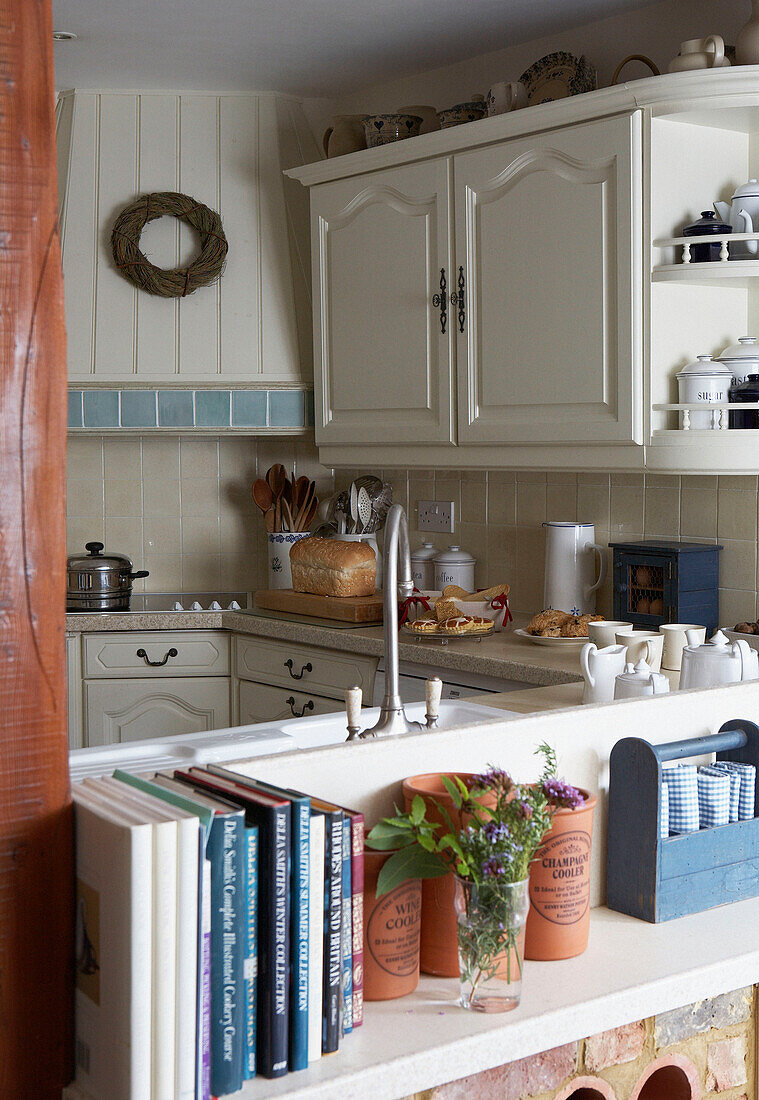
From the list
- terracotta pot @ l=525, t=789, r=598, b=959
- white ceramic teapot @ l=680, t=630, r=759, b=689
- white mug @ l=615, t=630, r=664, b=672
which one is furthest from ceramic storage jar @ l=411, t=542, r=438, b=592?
terracotta pot @ l=525, t=789, r=598, b=959

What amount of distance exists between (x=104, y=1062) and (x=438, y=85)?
3.26 metres

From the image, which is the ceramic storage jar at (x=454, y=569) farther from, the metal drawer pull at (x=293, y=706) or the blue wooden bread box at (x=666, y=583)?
the blue wooden bread box at (x=666, y=583)

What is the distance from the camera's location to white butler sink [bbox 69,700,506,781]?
165cm

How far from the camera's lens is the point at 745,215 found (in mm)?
2674

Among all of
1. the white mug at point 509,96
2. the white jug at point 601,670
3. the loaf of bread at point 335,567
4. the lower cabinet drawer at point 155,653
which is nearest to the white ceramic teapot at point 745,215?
the white mug at point 509,96

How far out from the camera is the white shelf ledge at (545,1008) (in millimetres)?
1125

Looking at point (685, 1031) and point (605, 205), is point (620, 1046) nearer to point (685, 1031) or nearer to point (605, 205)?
point (685, 1031)

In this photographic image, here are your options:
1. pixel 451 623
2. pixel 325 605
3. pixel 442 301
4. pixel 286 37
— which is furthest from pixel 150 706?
pixel 286 37

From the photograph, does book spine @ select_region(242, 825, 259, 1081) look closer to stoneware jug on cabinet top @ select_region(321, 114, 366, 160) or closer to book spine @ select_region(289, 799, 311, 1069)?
book spine @ select_region(289, 799, 311, 1069)

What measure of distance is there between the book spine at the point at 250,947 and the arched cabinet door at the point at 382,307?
219 centimetres

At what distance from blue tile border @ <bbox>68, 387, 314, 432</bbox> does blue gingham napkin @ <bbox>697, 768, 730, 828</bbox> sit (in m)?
2.53

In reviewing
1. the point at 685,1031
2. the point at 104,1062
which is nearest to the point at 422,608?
the point at 685,1031

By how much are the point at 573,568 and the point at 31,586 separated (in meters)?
2.20

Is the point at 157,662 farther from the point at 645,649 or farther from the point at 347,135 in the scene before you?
the point at 645,649
